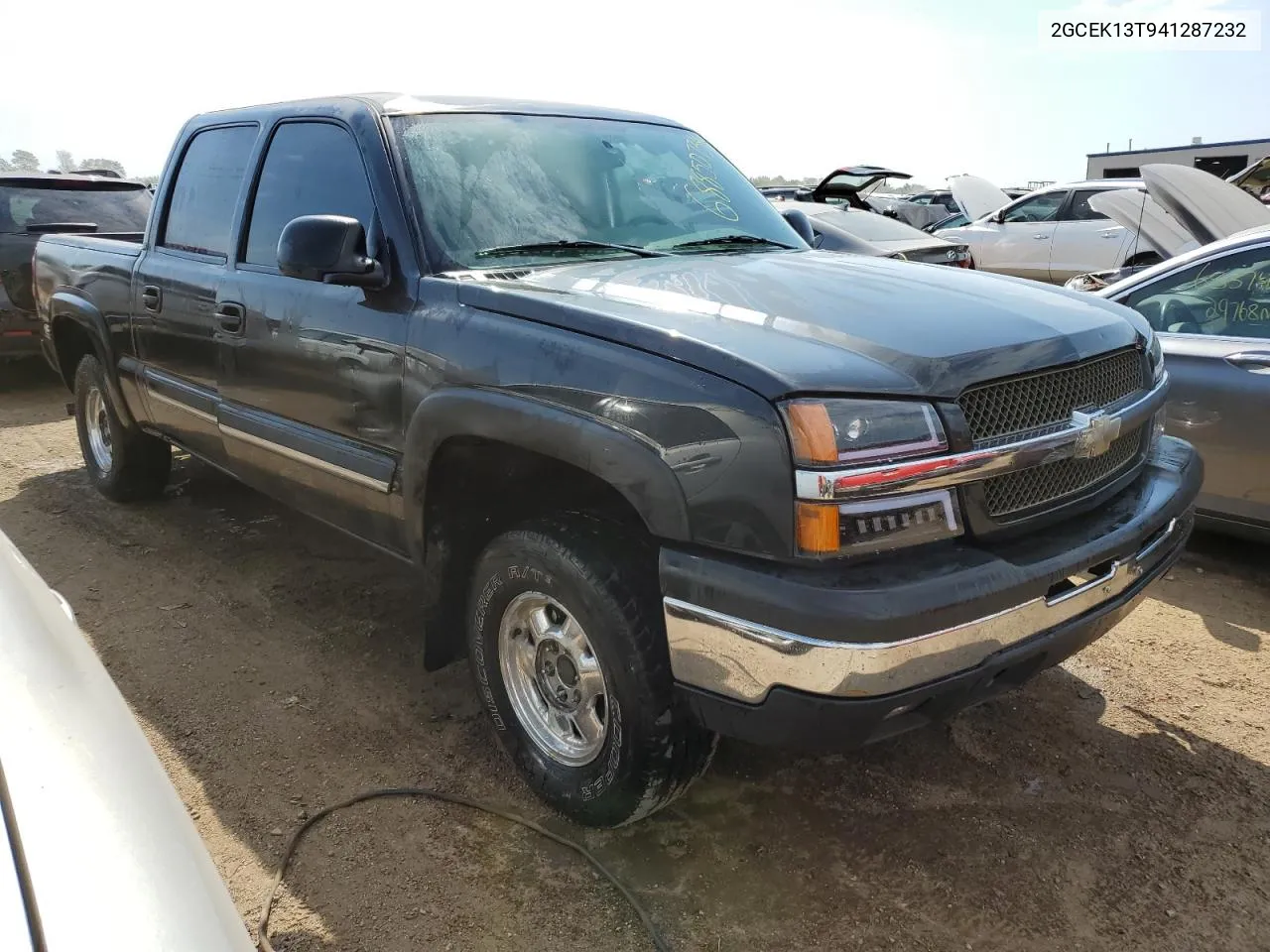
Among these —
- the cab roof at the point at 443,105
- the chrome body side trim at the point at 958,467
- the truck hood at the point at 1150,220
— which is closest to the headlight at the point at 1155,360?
the chrome body side trim at the point at 958,467

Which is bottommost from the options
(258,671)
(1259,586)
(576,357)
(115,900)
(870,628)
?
(1259,586)

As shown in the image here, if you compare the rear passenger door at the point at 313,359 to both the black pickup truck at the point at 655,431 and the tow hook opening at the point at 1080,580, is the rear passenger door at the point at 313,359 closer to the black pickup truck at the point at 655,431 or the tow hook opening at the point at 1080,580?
the black pickup truck at the point at 655,431

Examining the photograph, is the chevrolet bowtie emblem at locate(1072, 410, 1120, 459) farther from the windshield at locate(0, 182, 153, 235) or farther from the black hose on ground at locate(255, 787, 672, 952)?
the windshield at locate(0, 182, 153, 235)

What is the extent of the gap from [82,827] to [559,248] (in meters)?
2.26

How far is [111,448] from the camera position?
538 centimetres

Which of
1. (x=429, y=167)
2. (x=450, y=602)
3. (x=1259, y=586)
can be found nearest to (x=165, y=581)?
(x=450, y=602)

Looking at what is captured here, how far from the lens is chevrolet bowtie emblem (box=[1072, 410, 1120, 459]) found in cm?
240

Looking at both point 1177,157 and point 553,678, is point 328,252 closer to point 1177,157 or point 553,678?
point 553,678

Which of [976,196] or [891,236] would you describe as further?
[976,196]

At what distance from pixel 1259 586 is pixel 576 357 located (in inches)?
141

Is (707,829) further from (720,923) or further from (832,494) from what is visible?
(832,494)

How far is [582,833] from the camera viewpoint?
8.93 feet

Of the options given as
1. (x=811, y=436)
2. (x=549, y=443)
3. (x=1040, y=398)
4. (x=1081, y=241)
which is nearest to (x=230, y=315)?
(x=549, y=443)

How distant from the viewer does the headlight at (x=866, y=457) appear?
2047mm
